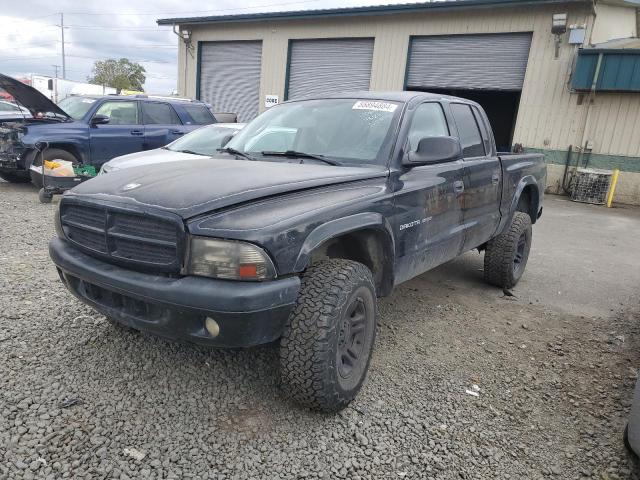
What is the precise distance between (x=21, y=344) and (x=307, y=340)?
2.07 meters

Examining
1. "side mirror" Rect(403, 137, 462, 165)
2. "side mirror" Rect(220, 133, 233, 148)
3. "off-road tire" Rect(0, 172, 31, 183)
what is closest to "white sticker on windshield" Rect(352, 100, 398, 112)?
"side mirror" Rect(403, 137, 462, 165)

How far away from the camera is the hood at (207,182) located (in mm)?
2416

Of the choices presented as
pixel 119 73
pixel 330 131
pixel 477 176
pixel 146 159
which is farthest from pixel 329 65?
pixel 119 73

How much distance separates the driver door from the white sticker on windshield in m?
6.68

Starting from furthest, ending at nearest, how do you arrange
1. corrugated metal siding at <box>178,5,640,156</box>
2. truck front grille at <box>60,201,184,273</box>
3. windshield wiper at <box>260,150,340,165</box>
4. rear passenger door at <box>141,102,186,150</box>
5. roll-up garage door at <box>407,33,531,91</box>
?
roll-up garage door at <box>407,33,531,91</box> → corrugated metal siding at <box>178,5,640,156</box> → rear passenger door at <box>141,102,186,150</box> → windshield wiper at <box>260,150,340,165</box> → truck front grille at <box>60,201,184,273</box>

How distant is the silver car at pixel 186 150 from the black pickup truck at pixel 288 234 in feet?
10.9

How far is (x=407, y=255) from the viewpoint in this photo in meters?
3.31

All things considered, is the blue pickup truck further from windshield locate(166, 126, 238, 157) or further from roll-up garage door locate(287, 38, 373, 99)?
roll-up garage door locate(287, 38, 373, 99)

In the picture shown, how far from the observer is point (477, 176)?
13.7ft

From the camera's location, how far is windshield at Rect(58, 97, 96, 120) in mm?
9086

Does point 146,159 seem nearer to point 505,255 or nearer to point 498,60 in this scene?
point 505,255

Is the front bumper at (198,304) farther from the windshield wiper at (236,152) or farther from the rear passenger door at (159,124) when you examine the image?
the rear passenger door at (159,124)

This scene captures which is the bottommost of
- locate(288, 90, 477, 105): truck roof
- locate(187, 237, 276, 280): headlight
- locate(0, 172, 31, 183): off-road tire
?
locate(0, 172, 31, 183): off-road tire

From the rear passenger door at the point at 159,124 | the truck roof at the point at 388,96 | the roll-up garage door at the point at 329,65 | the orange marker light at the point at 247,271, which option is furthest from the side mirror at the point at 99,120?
the orange marker light at the point at 247,271
